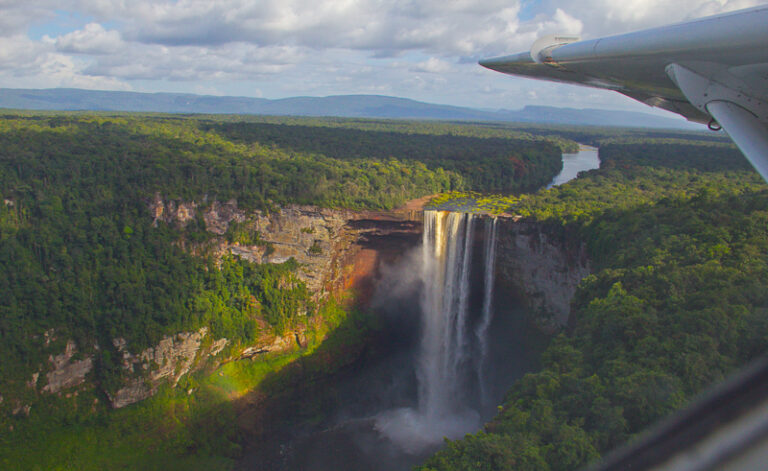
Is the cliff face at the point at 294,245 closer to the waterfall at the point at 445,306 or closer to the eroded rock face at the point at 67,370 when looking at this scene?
the waterfall at the point at 445,306

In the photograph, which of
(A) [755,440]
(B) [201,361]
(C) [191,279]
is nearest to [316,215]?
(C) [191,279]

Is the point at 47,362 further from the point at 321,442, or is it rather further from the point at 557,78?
the point at 557,78

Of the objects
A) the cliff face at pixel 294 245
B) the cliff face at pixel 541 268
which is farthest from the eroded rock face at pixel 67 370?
the cliff face at pixel 541 268

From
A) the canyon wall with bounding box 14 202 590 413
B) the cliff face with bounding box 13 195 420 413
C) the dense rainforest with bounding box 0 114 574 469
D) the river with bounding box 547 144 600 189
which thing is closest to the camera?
the dense rainforest with bounding box 0 114 574 469

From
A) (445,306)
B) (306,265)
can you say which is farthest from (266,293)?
(445,306)

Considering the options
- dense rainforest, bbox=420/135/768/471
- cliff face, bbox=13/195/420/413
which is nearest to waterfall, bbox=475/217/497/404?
cliff face, bbox=13/195/420/413

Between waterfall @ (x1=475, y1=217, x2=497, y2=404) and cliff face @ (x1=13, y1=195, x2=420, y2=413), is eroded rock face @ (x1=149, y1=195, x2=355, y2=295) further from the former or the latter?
waterfall @ (x1=475, y1=217, x2=497, y2=404)

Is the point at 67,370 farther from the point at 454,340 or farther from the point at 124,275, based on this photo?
the point at 454,340
